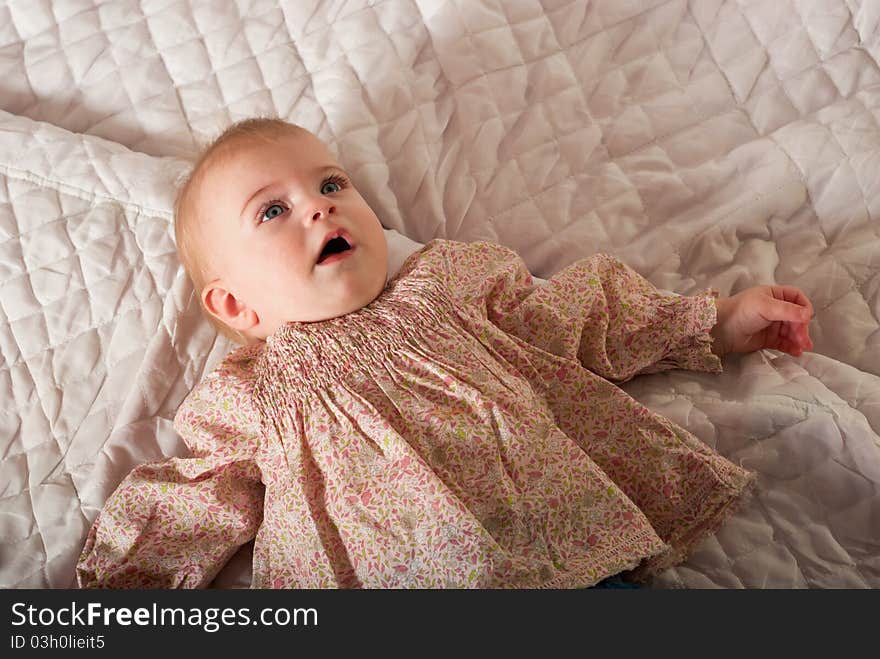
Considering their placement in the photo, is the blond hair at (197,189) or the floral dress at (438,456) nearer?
the floral dress at (438,456)

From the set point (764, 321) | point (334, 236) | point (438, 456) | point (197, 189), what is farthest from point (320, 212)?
point (764, 321)

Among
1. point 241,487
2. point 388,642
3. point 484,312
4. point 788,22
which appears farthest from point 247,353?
point 788,22

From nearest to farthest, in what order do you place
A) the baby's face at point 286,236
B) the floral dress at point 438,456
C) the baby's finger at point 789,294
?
the floral dress at point 438,456 → the baby's face at point 286,236 → the baby's finger at point 789,294

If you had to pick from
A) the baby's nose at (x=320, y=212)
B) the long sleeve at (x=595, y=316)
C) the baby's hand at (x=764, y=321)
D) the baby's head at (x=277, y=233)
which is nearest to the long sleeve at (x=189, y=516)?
the baby's head at (x=277, y=233)

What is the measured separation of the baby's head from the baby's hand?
498 millimetres

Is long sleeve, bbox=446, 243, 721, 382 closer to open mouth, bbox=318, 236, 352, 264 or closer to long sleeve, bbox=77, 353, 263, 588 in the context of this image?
open mouth, bbox=318, 236, 352, 264

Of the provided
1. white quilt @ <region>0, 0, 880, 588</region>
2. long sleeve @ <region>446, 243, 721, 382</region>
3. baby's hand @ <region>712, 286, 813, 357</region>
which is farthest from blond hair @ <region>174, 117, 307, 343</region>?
baby's hand @ <region>712, 286, 813, 357</region>

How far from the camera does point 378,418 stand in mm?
1112

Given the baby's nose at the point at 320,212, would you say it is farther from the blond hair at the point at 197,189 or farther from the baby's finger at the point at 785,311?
the baby's finger at the point at 785,311

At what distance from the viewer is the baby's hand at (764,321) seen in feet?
4.04

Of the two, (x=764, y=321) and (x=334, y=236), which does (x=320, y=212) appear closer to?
(x=334, y=236)

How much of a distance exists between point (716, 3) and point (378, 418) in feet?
3.44

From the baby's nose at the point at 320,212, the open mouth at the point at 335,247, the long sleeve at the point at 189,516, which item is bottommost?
the long sleeve at the point at 189,516

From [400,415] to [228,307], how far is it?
1.02ft
